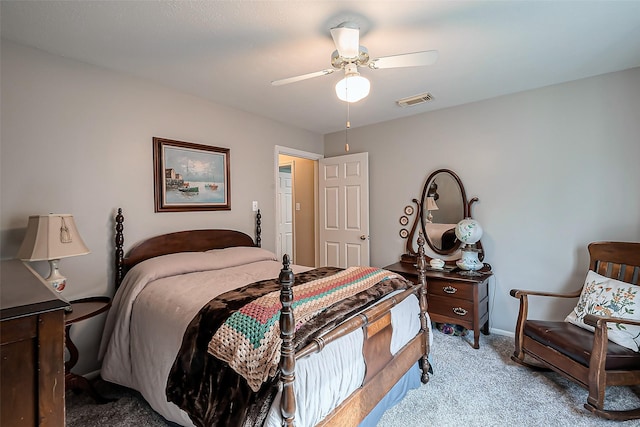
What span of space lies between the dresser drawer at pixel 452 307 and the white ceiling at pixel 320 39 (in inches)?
83.2

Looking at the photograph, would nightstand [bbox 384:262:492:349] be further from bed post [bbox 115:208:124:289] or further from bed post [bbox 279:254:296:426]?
bed post [bbox 115:208:124:289]

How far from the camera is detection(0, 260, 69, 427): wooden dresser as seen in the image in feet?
2.80

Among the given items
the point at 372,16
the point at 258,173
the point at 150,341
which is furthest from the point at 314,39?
the point at 150,341

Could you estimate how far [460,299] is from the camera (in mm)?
2988

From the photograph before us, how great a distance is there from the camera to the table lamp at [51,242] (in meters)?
1.93

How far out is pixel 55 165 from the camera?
2.24 m

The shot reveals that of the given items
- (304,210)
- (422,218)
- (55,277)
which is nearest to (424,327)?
(422,218)

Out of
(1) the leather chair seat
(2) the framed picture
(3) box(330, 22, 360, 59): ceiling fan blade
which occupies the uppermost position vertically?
(3) box(330, 22, 360, 59): ceiling fan blade

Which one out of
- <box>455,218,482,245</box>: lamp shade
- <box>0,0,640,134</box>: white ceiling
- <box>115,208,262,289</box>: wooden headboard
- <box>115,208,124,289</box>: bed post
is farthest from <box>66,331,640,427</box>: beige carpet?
<box>0,0,640,134</box>: white ceiling

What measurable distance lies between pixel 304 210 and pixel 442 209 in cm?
243

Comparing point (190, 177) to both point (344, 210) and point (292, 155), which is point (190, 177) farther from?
point (344, 210)

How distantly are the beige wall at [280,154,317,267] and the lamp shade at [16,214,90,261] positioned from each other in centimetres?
339

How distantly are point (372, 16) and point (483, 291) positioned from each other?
2766mm

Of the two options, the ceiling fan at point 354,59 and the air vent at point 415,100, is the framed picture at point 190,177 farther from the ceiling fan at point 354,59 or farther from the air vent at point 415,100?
the air vent at point 415,100
